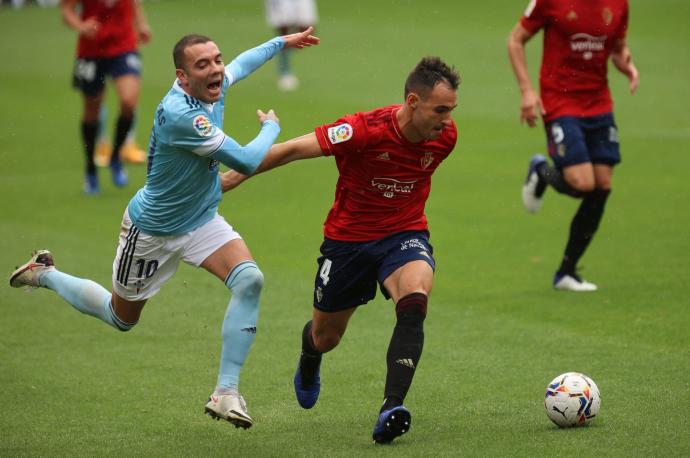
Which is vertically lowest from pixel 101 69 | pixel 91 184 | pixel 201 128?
pixel 91 184

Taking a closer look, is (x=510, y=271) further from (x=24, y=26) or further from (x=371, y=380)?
(x=24, y=26)

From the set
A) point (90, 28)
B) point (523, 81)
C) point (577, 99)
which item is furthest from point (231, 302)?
point (90, 28)

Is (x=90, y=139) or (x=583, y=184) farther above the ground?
(x=583, y=184)

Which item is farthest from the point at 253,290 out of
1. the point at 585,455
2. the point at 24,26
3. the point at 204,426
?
the point at 24,26

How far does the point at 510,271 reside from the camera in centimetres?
1083

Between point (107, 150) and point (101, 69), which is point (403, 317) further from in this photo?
point (107, 150)

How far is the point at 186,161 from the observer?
6738mm

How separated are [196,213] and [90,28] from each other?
820 centimetres

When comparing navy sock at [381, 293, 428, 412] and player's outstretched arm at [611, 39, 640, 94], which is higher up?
player's outstretched arm at [611, 39, 640, 94]

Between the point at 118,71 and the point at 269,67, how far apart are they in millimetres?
10185

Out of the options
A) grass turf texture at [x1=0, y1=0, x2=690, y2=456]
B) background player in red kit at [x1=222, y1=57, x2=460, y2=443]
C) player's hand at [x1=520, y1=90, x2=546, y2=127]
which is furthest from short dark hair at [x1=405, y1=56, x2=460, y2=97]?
player's hand at [x1=520, y1=90, x2=546, y2=127]

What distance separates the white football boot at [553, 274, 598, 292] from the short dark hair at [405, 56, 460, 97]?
3.87 metres

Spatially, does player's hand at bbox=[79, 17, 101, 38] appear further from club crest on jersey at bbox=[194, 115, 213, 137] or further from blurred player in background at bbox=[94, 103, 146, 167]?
club crest on jersey at bbox=[194, 115, 213, 137]

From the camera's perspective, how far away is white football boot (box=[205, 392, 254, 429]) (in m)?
6.23
